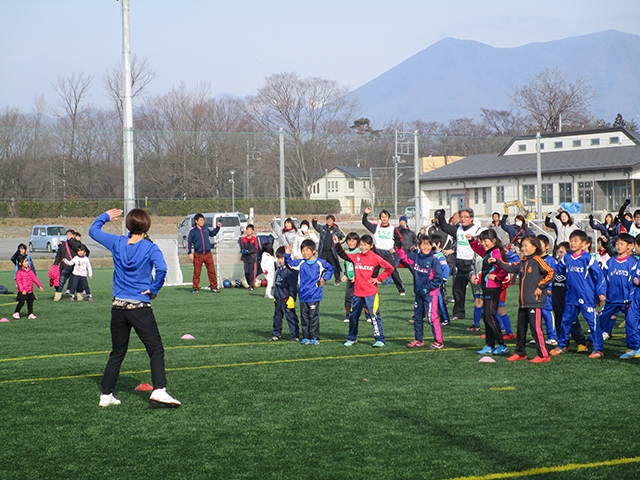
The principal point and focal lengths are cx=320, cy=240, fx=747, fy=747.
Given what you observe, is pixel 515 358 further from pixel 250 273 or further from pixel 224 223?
pixel 224 223

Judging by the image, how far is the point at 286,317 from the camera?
447 inches

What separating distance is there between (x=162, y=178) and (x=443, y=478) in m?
25.1

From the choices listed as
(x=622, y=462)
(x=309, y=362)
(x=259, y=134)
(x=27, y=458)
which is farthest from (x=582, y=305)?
(x=259, y=134)

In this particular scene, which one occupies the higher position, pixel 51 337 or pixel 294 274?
pixel 294 274

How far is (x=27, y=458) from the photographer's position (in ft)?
18.4

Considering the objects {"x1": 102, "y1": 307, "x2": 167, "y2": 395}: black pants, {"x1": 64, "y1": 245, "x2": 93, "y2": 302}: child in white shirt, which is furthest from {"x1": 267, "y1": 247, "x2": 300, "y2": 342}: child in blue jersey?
{"x1": 64, "y1": 245, "x2": 93, "y2": 302}: child in white shirt

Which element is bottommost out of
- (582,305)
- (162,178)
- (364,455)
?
(364,455)

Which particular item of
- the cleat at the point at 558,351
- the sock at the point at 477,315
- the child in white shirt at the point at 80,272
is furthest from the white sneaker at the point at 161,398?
the child in white shirt at the point at 80,272

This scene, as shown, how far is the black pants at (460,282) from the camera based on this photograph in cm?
1271

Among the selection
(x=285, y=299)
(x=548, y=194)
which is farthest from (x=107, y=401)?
(x=548, y=194)

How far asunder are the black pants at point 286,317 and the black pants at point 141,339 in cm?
428

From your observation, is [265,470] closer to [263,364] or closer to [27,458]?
[27,458]

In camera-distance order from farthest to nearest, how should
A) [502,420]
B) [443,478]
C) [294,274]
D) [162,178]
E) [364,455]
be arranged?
[162,178] < [294,274] < [502,420] < [364,455] < [443,478]

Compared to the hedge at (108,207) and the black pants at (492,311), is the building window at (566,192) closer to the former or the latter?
the hedge at (108,207)
